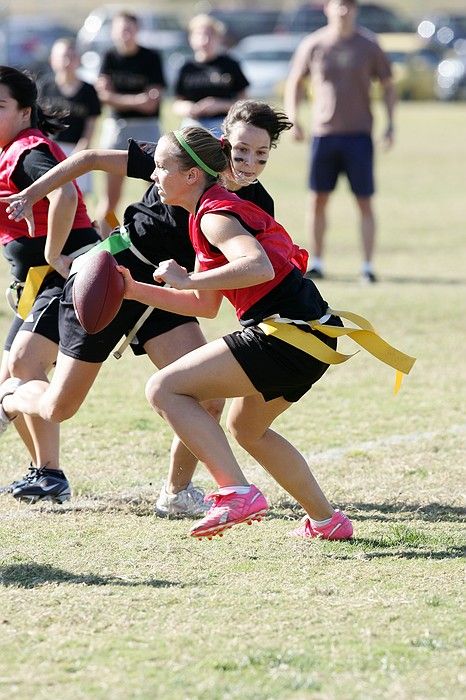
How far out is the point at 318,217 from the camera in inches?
456

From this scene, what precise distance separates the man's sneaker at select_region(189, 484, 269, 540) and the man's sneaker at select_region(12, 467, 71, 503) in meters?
1.11

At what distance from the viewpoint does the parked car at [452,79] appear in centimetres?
3406

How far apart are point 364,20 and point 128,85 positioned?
2938 cm

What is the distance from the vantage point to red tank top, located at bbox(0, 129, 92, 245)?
18.4 ft

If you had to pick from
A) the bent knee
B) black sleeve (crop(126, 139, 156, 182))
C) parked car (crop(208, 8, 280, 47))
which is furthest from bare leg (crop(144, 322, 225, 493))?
parked car (crop(208, 8, 280, 47))

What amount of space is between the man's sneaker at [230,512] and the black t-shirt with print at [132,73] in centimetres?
871

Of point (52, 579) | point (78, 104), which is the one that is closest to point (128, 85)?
point (78, 104)

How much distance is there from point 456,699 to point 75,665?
3.58 feet

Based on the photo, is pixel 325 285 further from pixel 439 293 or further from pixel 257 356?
pixel 257 356

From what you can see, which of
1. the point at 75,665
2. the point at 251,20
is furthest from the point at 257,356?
the point at 251,20

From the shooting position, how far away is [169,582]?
4641 millimetres

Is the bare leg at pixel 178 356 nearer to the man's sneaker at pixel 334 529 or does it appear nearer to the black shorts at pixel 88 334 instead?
the black shorts at pixel 88 334

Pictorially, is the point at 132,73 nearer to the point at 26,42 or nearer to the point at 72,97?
the point at 72,97

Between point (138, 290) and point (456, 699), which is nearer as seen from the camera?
point (456, 699)
